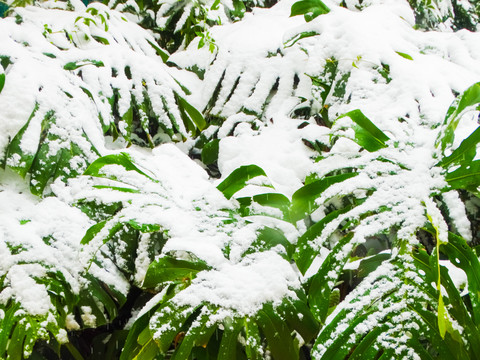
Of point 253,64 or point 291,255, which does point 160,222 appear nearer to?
point 291,255

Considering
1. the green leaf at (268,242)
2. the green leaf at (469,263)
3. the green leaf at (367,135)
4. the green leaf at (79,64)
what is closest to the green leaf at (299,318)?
the green leaf at (268,242)

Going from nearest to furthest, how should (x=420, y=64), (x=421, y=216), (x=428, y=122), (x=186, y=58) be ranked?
(x=421, y=216), (x=428, y=122), (x=420, y=64), (x=186, y=58)

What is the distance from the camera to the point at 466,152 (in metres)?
0.77

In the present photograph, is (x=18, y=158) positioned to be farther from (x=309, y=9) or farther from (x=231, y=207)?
(x=309, y=9)

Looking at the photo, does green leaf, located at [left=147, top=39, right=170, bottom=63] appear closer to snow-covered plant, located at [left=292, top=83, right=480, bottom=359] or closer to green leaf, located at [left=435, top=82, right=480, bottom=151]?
snow-covered plant, located at [left=292, top=83, right=480, bottom=359]

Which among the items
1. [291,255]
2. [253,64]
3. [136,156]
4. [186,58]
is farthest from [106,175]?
[186,58]

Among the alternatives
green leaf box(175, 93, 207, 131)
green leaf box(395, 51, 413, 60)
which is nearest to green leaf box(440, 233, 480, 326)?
green leaf box(395, 51, 413, 60)

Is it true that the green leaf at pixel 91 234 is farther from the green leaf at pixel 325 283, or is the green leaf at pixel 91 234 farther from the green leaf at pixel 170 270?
the green leaf at pixel 325 283

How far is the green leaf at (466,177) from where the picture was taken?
29.5 inches

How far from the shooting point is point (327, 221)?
79 cm

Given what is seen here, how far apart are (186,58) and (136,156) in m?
Result: 0.73

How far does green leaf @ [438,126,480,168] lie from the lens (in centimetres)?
76

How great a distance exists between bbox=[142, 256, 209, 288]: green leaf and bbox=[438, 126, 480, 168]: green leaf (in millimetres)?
475

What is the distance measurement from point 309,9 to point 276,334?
3.32 feet
